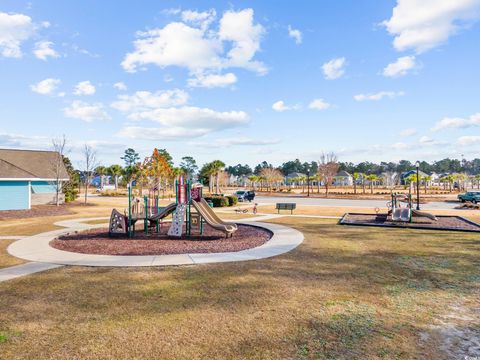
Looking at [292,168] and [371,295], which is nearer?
[371,295]

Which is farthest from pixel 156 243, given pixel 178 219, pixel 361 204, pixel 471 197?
pixel 471 197

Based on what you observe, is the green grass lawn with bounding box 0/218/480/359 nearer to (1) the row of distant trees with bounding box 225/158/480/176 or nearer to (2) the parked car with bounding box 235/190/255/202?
(2) the parked car with bounding box 235/190/255/202

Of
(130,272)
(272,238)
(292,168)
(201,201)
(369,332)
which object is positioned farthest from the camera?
(292,168)

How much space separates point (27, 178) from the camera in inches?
1033

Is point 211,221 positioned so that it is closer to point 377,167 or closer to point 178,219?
point 178,219

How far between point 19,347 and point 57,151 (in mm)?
35542

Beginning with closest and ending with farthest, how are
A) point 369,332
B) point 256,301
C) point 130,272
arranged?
point 369,332
point 256,301
point 130,272

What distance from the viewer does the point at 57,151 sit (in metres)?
35.1

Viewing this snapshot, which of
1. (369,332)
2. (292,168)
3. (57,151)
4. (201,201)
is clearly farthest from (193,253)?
(292,168)

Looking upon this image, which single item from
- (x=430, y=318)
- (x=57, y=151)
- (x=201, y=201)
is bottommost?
(x=430, y=318)

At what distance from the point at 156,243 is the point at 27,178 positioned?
66.1 ft

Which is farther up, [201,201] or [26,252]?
[201,201]

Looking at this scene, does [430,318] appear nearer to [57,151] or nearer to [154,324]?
[154,324]

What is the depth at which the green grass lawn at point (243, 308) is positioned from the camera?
14.3ft
